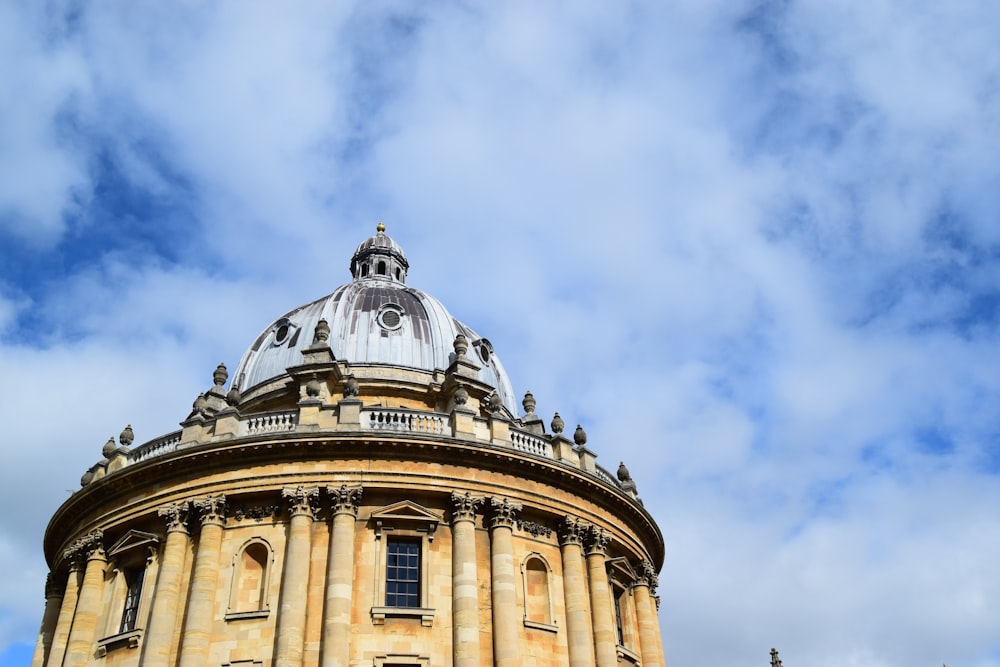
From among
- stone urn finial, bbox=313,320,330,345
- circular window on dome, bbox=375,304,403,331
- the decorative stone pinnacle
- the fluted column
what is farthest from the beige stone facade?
circular window on dome, bbox=375,304,403,331

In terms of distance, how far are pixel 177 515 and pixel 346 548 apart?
5.60 m

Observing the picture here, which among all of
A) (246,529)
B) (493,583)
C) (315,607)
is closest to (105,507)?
(246,529)

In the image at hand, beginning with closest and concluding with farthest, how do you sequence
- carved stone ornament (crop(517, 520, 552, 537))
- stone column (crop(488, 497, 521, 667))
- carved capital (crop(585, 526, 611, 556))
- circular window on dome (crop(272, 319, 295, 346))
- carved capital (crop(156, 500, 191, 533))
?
1. stone column (crop(488, 497, 521, 667))
2. carved capital (crop(156, 500, 191, 533))
3. carved stone ornament (crop(517, 520, 552, 537))
4. carved capital (crop(585, 526, 611, 556))
5. circular window on dome (crop(272, 319, 295, 346))

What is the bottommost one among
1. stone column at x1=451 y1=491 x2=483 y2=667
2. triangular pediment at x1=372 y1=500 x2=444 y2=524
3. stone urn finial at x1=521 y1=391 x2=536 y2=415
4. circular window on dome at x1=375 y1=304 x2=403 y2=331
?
stone column at x1=451 y1=491 x2=483 y2=667

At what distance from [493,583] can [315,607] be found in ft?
16.7

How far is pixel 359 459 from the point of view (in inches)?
1077

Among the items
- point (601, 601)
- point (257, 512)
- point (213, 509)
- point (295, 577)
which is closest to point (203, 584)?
point (213, 509)

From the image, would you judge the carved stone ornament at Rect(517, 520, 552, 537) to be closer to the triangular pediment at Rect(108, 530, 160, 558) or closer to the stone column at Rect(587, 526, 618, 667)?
the stone column at Rect(587, 526, 618, 667)

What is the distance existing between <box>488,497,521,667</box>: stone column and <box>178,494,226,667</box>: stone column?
797 centimetres

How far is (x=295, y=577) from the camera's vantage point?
2531 cm

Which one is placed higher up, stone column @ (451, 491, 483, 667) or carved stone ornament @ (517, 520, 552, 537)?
carved stone ornament @ (517, 520, 552, 537)

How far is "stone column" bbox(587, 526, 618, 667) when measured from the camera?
2766cm

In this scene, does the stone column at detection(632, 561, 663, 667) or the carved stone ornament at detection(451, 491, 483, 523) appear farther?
the stone column at detection(632, 561, 663, 667)

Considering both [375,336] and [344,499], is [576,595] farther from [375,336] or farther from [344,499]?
[375,336]
